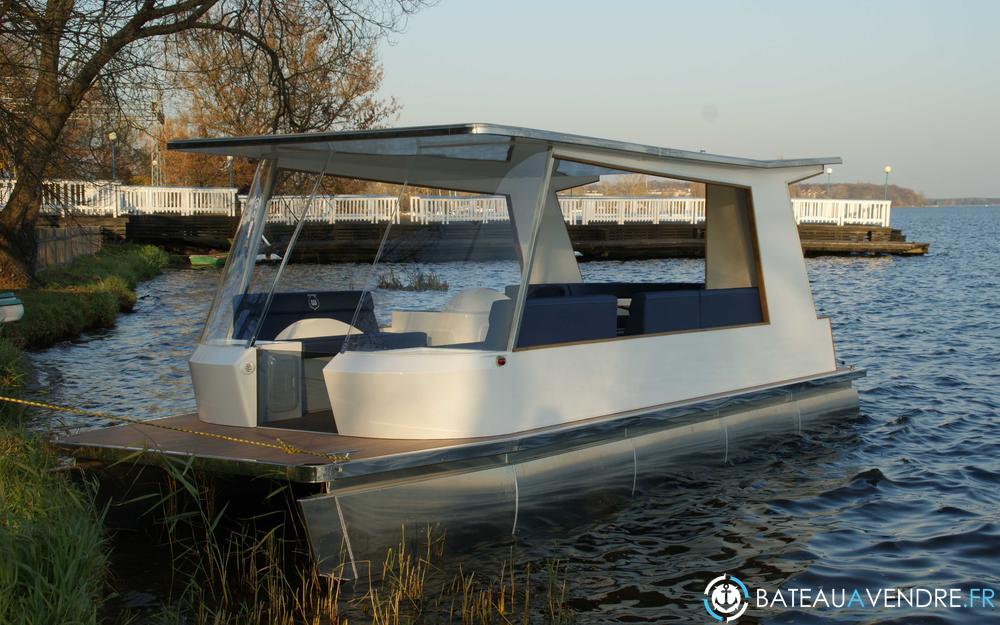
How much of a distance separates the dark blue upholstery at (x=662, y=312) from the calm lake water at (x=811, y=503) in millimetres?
1360

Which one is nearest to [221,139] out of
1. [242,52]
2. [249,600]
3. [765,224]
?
[249,600]

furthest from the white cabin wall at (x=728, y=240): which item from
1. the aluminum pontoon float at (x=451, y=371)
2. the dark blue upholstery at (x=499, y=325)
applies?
the dark blue upholstery at (x=499, y=325)

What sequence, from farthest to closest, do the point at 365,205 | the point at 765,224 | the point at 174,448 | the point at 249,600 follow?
the point at 365,205, the point at 765,224, the point at 174,448, the point at 249,600

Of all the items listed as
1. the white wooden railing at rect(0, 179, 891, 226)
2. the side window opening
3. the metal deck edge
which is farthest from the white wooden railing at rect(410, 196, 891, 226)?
the metal deck edge

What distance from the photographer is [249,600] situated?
21.3ft

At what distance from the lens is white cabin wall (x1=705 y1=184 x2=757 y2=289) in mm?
9992

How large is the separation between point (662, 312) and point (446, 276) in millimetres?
2110

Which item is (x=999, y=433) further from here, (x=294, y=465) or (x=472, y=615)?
(x=294, y=465)

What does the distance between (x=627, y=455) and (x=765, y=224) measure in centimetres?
310

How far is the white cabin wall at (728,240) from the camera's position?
32.8 ft

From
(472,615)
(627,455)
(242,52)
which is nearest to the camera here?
(472,615)

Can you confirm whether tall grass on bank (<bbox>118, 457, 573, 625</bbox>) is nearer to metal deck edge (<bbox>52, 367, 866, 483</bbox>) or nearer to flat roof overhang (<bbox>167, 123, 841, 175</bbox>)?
metal deck edge (<bbox>52, 367, 866, 483</bbox>)

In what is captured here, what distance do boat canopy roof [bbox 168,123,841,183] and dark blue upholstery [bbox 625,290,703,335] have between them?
1.20m

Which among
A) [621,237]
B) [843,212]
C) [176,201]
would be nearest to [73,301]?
[176,201]
